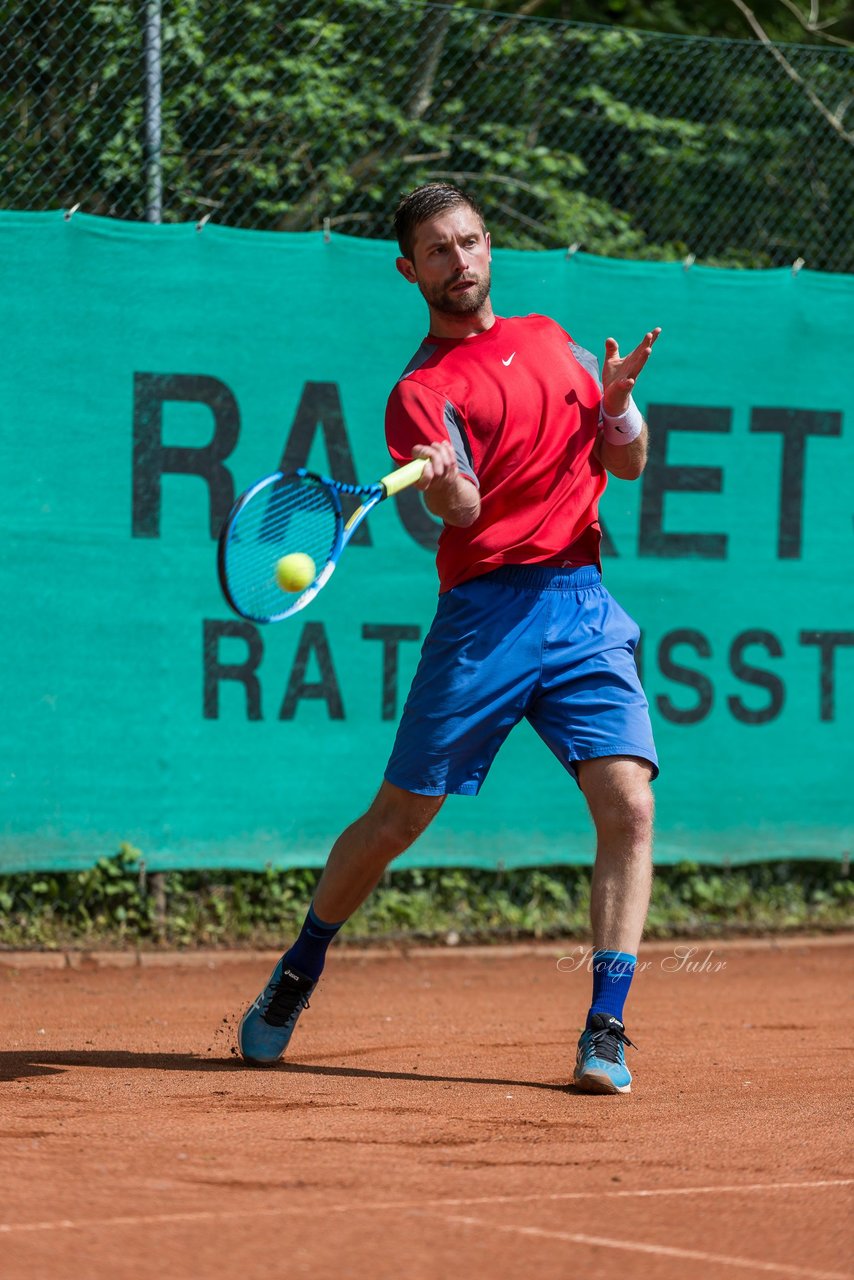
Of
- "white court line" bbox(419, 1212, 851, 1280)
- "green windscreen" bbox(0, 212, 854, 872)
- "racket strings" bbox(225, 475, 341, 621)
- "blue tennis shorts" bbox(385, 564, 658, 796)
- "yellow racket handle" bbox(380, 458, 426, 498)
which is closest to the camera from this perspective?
"white court line" bbox(419, 1212, 851, 1280)

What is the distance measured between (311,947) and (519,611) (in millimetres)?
937

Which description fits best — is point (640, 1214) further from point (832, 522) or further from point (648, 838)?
point (832, 522)

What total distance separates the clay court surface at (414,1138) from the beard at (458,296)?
68.3 inches

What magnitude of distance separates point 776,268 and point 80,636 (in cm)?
300

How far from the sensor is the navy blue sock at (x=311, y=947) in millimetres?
3930

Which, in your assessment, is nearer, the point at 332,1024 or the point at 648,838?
the point at 648,838

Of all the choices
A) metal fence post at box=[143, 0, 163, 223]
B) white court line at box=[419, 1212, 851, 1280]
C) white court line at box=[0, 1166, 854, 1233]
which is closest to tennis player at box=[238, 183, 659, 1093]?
white court line at box=[0, 1166, 854, 1233]

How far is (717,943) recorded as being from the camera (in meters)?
6.17

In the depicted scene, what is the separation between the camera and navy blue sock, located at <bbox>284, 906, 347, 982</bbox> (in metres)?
3.93

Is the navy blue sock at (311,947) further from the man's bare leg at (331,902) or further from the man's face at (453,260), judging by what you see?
the man's face at (453,260)

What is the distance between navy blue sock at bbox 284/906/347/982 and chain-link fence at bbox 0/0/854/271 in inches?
108

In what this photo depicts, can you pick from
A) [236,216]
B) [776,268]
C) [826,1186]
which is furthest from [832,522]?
[826,1186]

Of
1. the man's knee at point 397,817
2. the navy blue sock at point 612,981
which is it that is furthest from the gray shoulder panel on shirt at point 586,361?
the navy blue sock at point 612,981

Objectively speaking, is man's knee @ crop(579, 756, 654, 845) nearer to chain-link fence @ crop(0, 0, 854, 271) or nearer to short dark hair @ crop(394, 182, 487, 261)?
short dark hair @ crop(394, 182, 487, 261)
